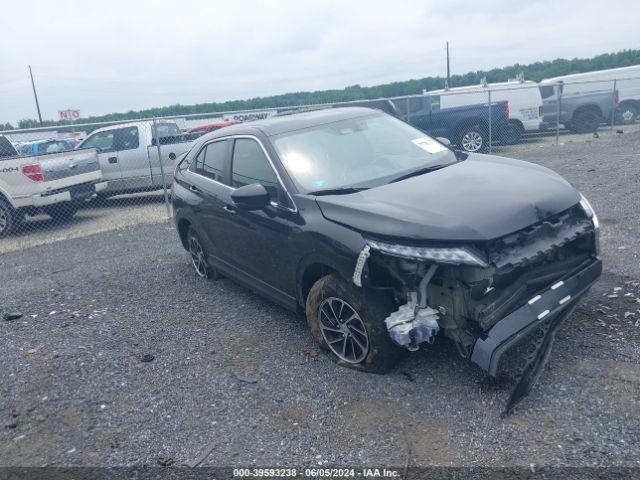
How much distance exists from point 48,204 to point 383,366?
8.39 metres

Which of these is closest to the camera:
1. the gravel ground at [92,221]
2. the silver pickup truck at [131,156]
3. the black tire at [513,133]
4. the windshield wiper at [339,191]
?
the windshield wiper at [339,191]

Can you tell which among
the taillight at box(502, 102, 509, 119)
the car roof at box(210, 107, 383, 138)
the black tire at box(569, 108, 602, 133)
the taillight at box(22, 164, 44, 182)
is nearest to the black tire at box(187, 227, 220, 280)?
the car roof at box(210, 107, 383, 138)

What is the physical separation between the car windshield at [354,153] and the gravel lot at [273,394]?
1.35 metres

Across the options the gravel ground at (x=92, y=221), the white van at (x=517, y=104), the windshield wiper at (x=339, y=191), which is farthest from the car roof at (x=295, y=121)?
the white van at (x=517, y=104)

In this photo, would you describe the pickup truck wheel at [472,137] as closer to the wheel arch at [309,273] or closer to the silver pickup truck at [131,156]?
the silver pickup truck at [131,156]

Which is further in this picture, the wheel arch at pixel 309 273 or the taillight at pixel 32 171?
the taillight at pixel 32 171

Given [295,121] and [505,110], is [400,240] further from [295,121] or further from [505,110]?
[505,110]

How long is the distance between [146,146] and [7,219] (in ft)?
10.1

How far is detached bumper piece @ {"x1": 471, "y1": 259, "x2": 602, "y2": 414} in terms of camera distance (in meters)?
3.26

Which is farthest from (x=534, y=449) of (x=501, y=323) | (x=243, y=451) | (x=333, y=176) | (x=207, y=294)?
(x=207, y=294)

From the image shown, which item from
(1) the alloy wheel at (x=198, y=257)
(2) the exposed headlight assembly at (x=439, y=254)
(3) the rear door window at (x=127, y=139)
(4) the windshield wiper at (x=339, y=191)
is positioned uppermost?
(3) the rear door window at (x=127, y=139)

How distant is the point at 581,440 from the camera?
2.98 metres

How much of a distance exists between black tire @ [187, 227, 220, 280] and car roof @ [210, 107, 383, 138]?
120 cm

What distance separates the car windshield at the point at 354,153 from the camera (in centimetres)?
439
